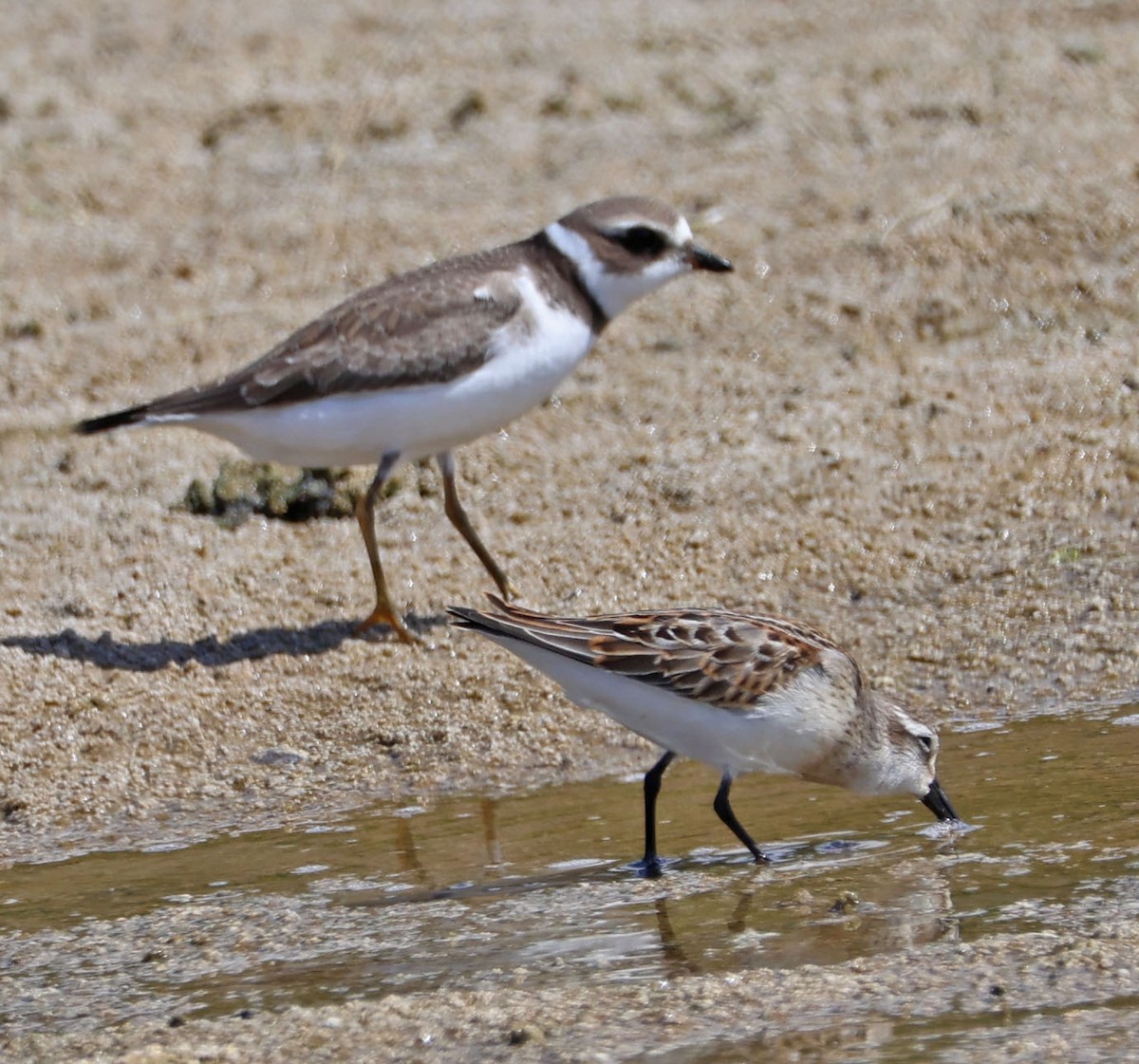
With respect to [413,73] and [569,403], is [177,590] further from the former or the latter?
[413,73]

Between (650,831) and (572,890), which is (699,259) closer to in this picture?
(650,831)

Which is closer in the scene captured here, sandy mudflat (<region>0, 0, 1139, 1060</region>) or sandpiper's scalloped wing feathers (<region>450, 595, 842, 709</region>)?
sandpiper's scalloped wing feathers (<region>450, 595, 842, 709</region>)

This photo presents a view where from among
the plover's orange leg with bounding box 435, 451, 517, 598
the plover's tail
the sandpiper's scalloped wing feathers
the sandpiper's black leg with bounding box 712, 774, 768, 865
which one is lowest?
the sandpiper's black leg with bounding box 712, 774, 768, 865

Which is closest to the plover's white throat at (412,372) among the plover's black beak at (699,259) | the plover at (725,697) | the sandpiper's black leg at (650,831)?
the plover's black beak at (699,259)

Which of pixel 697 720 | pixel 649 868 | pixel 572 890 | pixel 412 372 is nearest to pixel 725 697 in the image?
pixel 697 720

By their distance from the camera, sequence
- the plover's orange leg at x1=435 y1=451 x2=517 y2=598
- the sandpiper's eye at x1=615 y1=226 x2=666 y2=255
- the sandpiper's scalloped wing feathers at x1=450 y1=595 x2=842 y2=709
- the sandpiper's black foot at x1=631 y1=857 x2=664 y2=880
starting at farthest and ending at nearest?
the sandpiper's eye at x1=615 y1=226 x2=666 y2=255, the plover's orange leg at x1=435 y1=451 x2=517 y2=598, the sandpiper's scalloped wing feathers at x1=450 y1=595 x2=842 y2=709, the sandpiper's black foot at x1=631 y1=857 x2=664 y2=880

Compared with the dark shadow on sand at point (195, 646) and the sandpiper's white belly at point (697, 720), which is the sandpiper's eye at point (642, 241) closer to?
the dark shadow on sand at point (195, 646)

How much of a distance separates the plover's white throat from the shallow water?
64.7 inches

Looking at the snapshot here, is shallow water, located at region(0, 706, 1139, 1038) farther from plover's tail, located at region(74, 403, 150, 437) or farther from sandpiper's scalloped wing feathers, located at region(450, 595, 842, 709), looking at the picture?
plover's tail, located at region(74, 403, 150, 437)

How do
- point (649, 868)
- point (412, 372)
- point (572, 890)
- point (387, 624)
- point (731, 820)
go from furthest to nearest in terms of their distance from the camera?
point (387, 624) < point (412, 372) < point (731, 820) < point (649, 868) < point (572, 890)

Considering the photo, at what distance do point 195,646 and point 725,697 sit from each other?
8.64 ft

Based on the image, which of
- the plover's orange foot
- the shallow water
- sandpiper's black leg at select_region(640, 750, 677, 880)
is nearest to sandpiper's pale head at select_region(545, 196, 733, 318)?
the plover's orange foot

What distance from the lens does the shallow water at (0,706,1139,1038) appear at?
5.19 metres

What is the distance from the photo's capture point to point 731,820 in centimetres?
608
